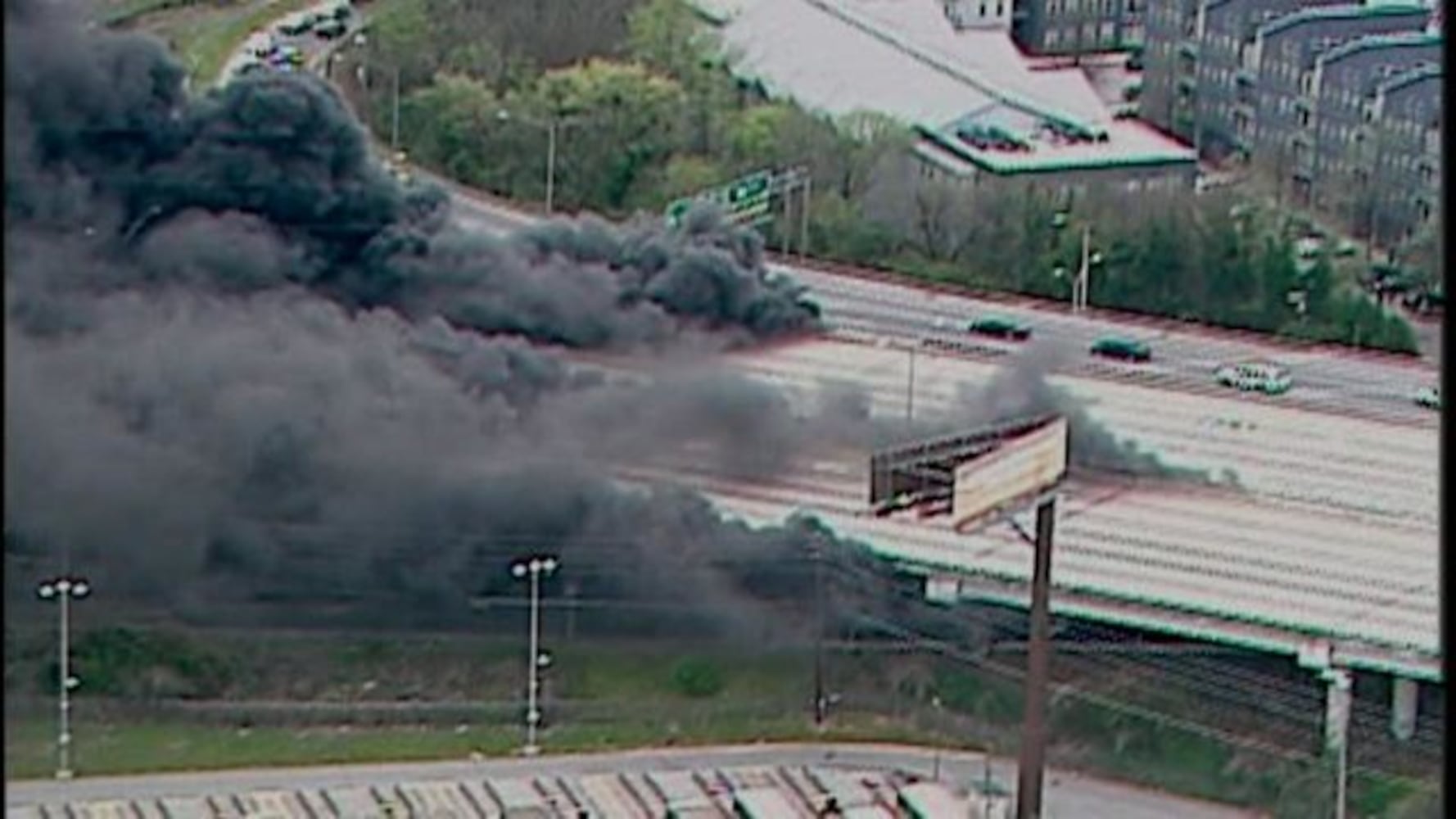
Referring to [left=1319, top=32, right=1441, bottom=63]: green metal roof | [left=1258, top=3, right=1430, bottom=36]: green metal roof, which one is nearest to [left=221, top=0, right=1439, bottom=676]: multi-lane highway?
[left=1319, top=32, right=1441, bottom=63]: green metal roof

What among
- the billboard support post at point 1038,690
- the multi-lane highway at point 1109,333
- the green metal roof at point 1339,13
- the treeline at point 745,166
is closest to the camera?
the billboard support post at point 1038,690

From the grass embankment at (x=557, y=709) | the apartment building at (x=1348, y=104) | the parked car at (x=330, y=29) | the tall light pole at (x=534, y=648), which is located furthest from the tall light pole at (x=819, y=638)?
the parked car at (x=330, y=29)

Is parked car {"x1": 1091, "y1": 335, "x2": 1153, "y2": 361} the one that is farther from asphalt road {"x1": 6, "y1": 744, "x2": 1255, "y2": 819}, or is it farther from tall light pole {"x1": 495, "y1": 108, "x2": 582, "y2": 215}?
asphalt road {"x1": 6, "y1": 744, "x2": 1255, "y2": 819}

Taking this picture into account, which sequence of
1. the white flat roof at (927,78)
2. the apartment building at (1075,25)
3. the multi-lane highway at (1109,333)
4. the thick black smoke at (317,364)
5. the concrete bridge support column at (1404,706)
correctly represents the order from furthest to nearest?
the apartment building at (1075,25), the white flat roof at (927,78), the multi-lane highway at (1109,333), the thick black smoke at (317,364), the concrete bridge support column at (1404,706)

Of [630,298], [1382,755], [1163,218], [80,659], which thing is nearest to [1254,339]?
[1163,218]

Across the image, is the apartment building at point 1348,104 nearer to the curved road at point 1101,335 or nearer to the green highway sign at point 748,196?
the curved road at point 1101,335

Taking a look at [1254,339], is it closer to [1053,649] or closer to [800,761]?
[1053,649]

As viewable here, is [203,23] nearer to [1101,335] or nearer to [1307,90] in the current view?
[1101,335]
